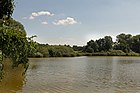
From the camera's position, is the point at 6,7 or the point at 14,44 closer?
the point at 14,44

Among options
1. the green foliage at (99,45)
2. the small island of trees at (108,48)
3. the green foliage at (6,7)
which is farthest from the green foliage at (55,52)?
the green foliage at (6,7)

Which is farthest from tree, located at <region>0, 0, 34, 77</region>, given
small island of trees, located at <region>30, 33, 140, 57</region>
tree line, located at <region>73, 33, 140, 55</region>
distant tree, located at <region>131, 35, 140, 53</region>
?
distant tree, located at <region>131, 35, 140, 53</region>

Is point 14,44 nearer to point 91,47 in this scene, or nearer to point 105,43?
point 91,47

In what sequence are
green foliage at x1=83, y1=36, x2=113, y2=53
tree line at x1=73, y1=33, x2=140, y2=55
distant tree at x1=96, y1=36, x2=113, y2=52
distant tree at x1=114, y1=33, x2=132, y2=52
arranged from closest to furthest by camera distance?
tree line at x1=73, y1=33, x2=140, y2=55
green foliage at x1=83, y1=36, x2=113, y2=53
distant tree at x1=96, y1=36, x2=113, y2=52
distant tree at x1=114, y1=33, x2=132, y2=52

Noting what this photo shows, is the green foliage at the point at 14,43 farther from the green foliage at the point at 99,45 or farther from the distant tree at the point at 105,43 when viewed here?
the distant tree at the point at 105,43

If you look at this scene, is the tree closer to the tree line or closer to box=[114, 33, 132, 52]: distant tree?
the tree line

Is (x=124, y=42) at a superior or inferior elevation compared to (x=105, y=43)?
superior

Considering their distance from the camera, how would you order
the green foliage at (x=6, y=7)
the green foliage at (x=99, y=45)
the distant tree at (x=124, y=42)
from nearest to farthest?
the green foliage at (x=6, y=7) → the green foliage at (x=99, y=45) → the distant tree at (x=124, y=42)

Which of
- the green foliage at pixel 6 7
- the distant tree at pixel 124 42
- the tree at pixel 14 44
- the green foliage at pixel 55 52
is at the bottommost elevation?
the tree at pixel 14 44

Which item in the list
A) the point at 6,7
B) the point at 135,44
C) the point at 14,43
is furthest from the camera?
the point at 135,44

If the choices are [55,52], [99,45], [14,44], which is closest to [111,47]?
[99,45]

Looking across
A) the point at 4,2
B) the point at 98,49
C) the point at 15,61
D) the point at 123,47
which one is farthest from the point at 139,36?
the point at 15,61

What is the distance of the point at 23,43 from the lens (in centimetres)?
970

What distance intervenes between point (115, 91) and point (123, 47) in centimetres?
9150
